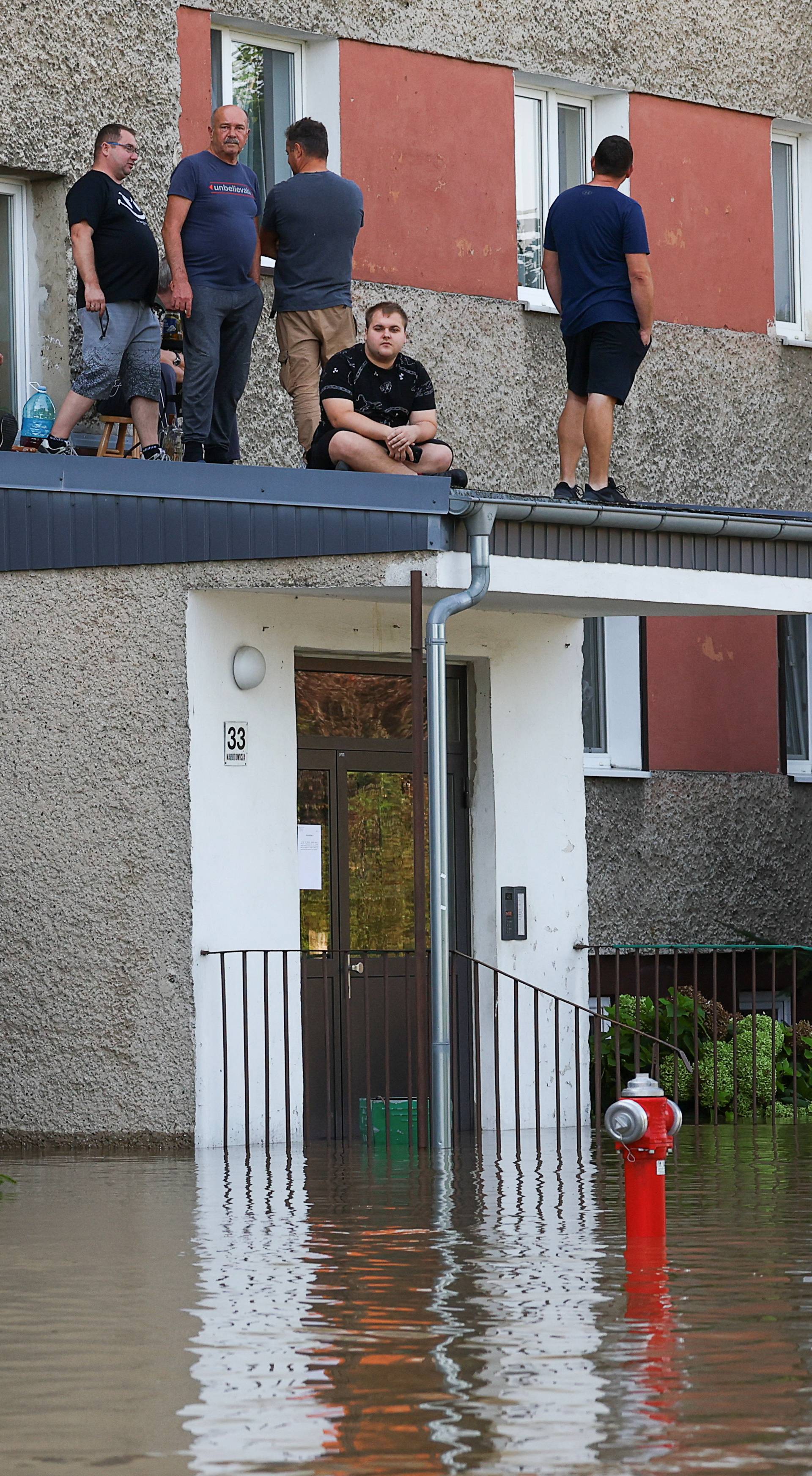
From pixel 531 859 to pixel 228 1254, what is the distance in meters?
6.64

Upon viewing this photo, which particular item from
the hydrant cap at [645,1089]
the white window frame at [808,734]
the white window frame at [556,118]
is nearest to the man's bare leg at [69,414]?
the white window frame at [556,118]

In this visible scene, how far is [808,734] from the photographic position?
752 inches

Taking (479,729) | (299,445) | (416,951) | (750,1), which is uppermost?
(750,1)

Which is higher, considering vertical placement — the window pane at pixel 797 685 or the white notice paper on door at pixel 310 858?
the window pane at pixel 797 685

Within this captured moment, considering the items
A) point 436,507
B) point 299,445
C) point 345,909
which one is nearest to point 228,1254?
point 436,507

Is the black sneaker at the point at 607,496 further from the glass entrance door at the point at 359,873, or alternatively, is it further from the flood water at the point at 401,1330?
the flood water at the point at 401,1330

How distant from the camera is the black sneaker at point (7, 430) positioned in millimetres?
13070

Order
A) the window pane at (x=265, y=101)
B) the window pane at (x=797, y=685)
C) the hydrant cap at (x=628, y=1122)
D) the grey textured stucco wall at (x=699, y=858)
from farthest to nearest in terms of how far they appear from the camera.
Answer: the window pane at (x=797, y=685) < the grey textured stucco wall at (x=699, y=858) < the window pane at (x=265, y=101) < the hydrant cap at (x=628, y=1122)

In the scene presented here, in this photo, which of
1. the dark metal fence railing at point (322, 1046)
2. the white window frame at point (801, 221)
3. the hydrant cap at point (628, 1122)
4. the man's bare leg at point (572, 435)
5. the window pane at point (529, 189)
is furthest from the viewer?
the white window frame at point (801, 221)

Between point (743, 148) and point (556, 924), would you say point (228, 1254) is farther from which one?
point (743, 148)

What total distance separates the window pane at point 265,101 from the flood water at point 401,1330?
799 cm

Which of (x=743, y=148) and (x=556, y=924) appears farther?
(x=743, y=148)

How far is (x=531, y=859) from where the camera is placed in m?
14.5

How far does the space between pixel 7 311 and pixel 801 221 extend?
738 cm
